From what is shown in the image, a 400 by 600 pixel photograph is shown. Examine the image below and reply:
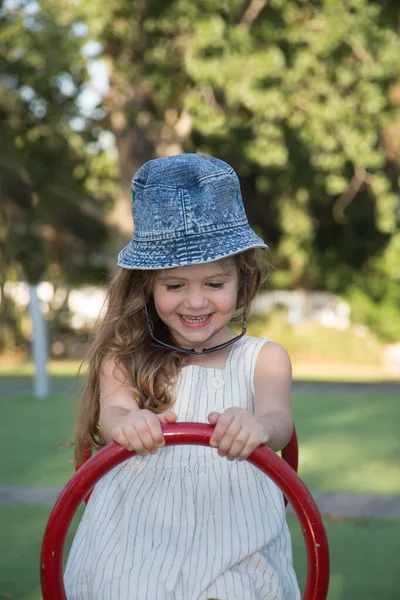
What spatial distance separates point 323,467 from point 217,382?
115 inches

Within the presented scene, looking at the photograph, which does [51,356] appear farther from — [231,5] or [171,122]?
[231,5]

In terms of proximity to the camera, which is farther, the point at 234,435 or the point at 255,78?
the point at 255,78

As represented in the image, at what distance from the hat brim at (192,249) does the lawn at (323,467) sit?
136 cm

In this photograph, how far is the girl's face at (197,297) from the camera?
2.37m

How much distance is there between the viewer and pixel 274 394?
2459mm

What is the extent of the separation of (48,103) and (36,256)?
3.13m

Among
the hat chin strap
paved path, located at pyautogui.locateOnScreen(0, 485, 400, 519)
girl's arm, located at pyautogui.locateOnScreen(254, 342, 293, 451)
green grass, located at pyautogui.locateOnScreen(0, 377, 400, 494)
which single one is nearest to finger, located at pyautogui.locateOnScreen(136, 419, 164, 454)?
girl's arm, located at pyautogui.locateOnScreen(254, 342, 293, 451)

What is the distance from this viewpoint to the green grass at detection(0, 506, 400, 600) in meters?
3.15

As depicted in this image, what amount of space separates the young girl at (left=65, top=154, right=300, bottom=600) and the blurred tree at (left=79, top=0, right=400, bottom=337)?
35.6ft

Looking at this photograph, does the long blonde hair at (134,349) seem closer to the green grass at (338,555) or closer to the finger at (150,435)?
the finger at (150,435)

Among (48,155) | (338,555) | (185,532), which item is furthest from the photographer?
(48,155)

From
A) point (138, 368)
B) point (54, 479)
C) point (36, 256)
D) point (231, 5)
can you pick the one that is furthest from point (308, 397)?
point (36, 256)

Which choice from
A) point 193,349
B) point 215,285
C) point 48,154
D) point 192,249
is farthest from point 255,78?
point 192,249

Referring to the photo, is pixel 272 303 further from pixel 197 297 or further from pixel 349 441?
pixel 197 297
